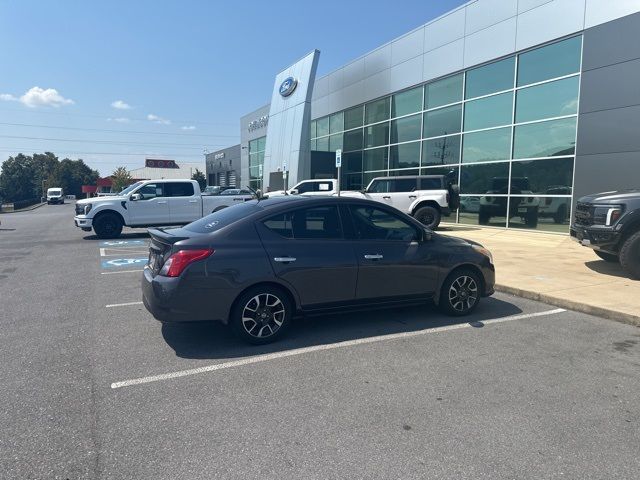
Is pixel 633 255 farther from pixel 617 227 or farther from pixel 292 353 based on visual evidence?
pixel 292 353

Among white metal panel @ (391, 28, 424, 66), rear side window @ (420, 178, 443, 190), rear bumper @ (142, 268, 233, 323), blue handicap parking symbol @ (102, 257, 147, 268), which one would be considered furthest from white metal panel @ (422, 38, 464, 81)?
rear bumper @ (142, 268, 233, 323)

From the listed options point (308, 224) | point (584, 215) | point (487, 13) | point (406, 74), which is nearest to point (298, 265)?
point (308, 224)

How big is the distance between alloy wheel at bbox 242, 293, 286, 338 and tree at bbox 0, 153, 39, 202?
129326 mm

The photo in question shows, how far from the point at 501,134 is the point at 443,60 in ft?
15.5

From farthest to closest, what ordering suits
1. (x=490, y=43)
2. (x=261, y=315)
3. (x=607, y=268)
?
(x=490, y=43) < (x=607, y=268) < (x=261, y=315)

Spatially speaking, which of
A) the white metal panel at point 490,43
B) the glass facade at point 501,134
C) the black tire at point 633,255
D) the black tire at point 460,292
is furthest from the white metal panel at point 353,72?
the black tire at point 460,292

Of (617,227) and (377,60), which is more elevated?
(377,60)

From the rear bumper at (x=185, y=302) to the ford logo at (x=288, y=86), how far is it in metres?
26.2

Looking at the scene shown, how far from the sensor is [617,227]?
801 centimetres

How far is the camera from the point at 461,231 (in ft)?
54.5

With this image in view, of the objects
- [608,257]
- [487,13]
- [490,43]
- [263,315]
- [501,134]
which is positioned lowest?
[263,315]

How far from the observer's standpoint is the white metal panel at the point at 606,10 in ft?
42.2

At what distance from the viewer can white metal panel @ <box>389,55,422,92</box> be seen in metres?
20.8

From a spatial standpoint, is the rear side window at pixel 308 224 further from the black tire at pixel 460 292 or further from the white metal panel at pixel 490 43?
the white metal panel at pixel 490 43
